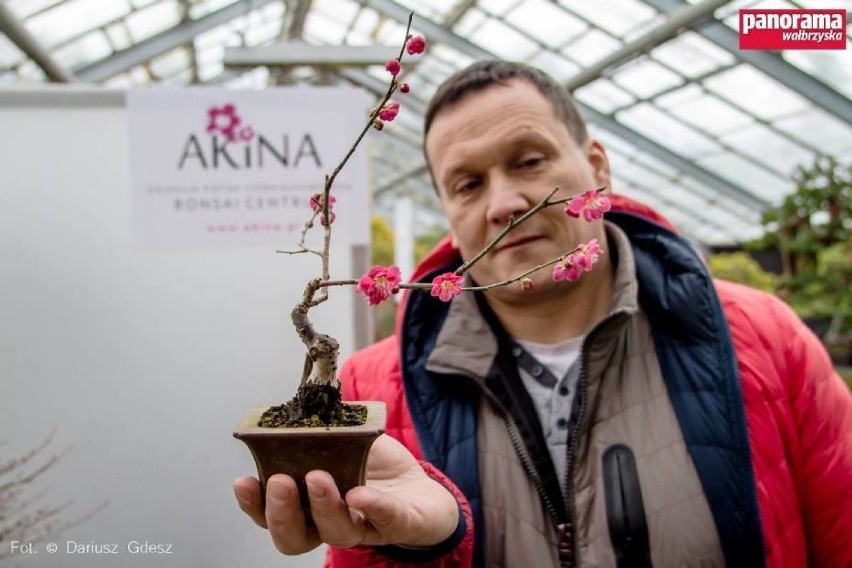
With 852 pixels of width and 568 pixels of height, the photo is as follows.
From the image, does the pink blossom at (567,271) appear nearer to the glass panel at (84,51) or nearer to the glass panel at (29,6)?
the glass panel at (29,6)

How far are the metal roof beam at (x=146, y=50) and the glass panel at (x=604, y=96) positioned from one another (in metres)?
3.17

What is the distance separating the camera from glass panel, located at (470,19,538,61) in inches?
180

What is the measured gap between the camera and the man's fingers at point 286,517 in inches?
21.5

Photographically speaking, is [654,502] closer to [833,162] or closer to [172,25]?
[833,162]

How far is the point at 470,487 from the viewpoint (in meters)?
0.89

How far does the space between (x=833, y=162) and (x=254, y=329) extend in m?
4.62

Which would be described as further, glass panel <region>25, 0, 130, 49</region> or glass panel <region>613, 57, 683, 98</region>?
glass panel <region>613, 57, 683, 98</region>

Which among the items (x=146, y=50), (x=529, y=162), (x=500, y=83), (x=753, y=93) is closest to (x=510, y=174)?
(x=529, y=162)

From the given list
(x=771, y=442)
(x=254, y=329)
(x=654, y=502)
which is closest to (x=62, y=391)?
(x=254, y=329)

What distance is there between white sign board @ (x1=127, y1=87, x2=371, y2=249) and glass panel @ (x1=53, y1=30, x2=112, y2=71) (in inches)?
190

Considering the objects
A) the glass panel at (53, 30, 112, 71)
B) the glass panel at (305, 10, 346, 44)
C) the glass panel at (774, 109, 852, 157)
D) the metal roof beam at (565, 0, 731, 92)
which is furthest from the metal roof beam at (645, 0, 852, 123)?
the glass panel at (53, 30, 112, 71)

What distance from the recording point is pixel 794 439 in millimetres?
882

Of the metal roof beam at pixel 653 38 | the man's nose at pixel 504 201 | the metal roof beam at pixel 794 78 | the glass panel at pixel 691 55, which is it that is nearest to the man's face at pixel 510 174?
the man's nose at pixel 504 201

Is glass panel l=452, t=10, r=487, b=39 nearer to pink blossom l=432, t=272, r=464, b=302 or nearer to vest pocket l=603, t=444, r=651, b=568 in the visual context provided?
vest pocket l=603, t=444, r=651, b=568
